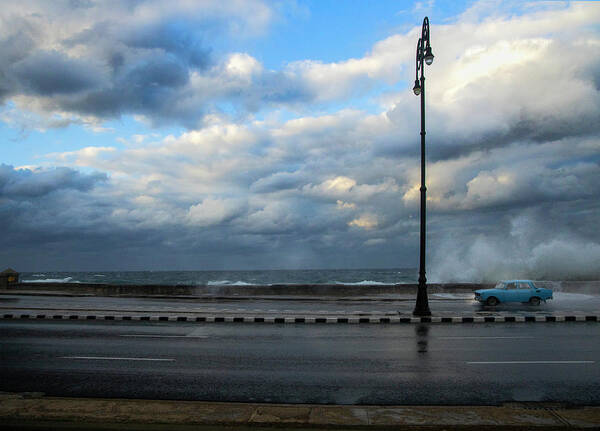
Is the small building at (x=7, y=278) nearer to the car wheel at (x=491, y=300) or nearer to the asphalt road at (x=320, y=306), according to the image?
the asphalt road at (x=320, y=306)

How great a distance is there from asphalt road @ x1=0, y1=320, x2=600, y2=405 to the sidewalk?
64 centimetres

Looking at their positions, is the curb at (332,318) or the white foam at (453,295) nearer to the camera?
the curb at (332,318)

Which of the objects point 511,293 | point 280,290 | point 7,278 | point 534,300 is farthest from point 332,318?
point 7,278

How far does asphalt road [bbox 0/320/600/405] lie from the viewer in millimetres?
7090

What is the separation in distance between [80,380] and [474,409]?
22.0ft

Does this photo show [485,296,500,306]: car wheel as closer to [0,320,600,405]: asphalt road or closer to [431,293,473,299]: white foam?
[431,293,473,299]: white foam

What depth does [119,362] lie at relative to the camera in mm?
9273

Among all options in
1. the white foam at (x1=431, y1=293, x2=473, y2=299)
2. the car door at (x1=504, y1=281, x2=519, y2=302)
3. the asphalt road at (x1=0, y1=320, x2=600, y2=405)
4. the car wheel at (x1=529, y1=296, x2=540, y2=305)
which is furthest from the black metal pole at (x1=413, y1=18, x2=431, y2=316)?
the white foam at (x1=431, y1=293, x2=473, y2=299)

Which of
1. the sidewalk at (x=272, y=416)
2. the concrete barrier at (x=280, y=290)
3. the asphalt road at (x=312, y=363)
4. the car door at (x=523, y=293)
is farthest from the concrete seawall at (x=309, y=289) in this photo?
the sidewalk at (x=272, y=416)

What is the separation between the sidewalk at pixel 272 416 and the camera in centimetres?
543

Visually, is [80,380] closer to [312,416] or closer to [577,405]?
[312,416]

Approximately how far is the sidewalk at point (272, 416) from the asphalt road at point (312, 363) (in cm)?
64

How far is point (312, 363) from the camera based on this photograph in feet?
30.3

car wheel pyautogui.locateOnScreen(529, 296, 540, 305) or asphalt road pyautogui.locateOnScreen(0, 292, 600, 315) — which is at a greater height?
car wheel pyautogui.locateOnScreen(529, 296, 540, 305)
